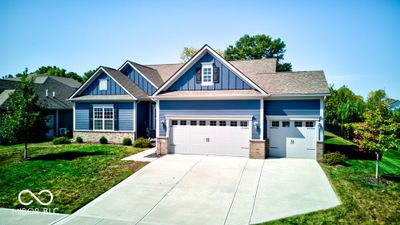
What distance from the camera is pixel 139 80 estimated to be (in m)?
25.2

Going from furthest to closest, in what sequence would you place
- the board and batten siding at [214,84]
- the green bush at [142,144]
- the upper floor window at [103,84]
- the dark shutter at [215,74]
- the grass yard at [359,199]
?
the upper floor window at [103,84] → the green bush at [142,144] → the dark shutter at [215,74] → the board and batten siding at [214,84] → the grass yard at [359,199]

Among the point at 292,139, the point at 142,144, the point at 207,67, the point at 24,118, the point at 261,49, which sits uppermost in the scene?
the point at 261,49

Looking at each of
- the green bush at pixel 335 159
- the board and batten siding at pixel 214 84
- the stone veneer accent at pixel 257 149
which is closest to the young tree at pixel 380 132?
the green bush at pixel 335 159

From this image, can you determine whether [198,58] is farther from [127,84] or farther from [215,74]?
[127,84]

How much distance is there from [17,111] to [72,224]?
10753 mm

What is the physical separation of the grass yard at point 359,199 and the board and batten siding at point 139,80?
15.9 meters

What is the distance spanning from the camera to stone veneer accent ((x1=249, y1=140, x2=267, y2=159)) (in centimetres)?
1599

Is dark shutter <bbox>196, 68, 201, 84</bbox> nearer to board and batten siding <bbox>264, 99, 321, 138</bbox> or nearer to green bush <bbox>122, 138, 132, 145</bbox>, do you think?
board and batten siding <bbox>264, 99, 321, 138</bbox>

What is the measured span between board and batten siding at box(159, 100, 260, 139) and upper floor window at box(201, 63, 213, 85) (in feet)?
4.27

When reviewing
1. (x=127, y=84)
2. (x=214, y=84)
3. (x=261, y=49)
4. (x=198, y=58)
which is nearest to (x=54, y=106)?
(x=127, y=84)

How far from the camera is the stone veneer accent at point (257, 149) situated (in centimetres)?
1599

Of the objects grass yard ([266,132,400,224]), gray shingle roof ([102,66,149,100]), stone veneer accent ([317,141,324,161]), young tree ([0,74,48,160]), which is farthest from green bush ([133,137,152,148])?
grass yard ([266,132,400,224])

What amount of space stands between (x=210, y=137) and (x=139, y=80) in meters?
11.0

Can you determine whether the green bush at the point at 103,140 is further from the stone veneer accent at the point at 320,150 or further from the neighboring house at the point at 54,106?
the stone veneer accent at the point at 320,150
